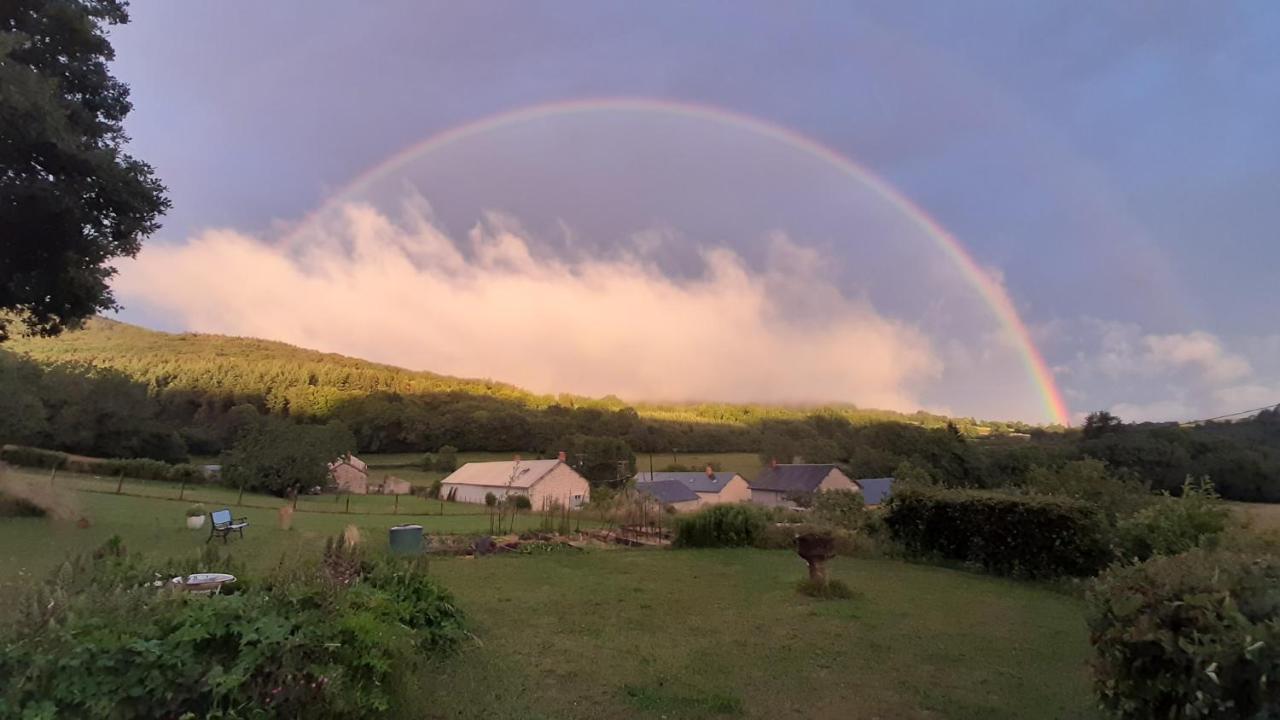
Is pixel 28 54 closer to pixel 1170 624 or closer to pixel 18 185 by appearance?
pixel 18 185

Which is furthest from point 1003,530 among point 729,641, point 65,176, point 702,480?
point 702,480

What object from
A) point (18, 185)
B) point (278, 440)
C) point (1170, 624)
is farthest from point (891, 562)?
point (278, 440)

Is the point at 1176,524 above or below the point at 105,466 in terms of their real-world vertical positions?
above

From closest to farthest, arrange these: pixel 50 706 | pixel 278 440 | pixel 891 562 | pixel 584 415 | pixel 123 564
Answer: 1. pixel 50 706
2. pixel 123 564
3. pixel 891 562
4. pixel 278 440
5. pixel 584 415

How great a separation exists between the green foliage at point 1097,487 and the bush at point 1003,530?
0.74 m

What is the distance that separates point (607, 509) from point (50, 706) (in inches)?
772

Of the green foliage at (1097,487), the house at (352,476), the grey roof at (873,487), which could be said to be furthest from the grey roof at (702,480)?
the green foliage at (1097,487)

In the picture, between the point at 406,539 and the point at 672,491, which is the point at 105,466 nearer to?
the point at 672,491

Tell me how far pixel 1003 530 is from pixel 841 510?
250 inches

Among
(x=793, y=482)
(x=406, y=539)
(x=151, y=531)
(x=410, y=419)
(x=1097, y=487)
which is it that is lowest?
(x=151, y=531)

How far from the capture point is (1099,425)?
4000 centimetres

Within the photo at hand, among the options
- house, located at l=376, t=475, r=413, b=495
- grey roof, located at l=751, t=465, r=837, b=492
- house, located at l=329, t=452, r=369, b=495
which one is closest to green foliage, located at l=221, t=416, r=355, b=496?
house, located at l=329, t=452, r=369, b=495

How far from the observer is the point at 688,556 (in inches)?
596

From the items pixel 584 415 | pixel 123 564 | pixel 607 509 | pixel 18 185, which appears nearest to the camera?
pixel 123 564
